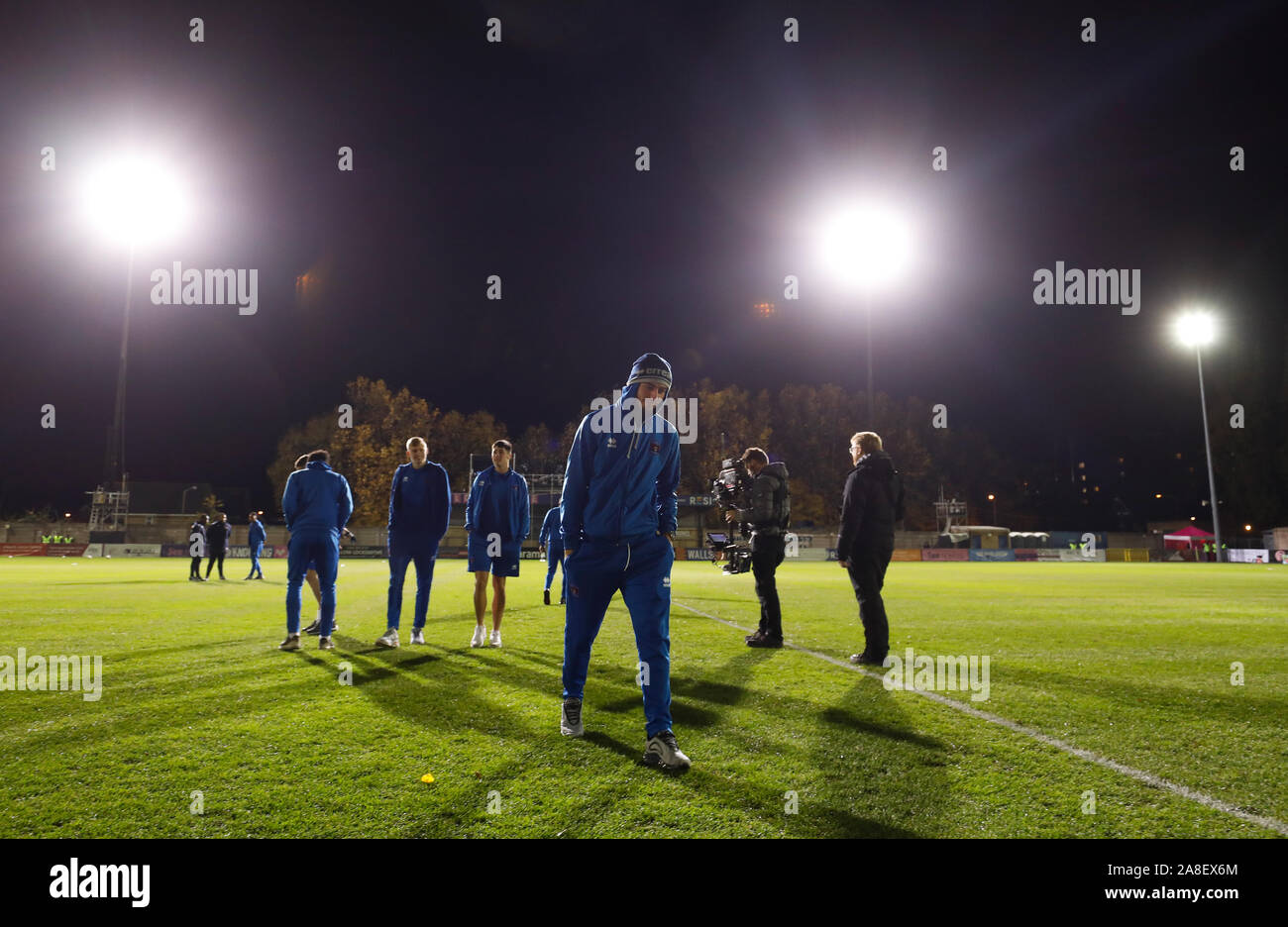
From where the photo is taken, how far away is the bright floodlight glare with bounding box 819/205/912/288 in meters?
43.9

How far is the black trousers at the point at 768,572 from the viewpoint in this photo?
7660mm

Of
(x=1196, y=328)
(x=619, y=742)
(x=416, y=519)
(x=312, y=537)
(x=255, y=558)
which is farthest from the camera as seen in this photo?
(x=1196, y=328)

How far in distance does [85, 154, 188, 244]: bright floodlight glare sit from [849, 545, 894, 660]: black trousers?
52631mm

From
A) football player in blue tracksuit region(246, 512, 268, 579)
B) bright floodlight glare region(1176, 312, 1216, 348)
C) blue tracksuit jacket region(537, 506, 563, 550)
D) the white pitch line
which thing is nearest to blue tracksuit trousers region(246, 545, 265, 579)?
football player in blue tracksuit region(246, 512, 268, 579)

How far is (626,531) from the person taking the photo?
3832 millimetres

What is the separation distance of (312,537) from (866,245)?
4528 centimetres

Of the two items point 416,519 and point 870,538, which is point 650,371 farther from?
point 416,519

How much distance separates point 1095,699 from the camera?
516cm

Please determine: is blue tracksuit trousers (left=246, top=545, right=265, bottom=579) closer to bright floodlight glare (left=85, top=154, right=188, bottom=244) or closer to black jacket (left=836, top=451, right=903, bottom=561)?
black jacket (left=836, top=451, right=903, bottom=561)

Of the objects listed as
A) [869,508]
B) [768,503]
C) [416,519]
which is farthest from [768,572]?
[416,519]

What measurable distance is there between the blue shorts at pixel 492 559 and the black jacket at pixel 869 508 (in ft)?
12.2

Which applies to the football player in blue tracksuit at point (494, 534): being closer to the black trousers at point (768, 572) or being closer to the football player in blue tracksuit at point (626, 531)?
the black trousers at point (768, 572)
